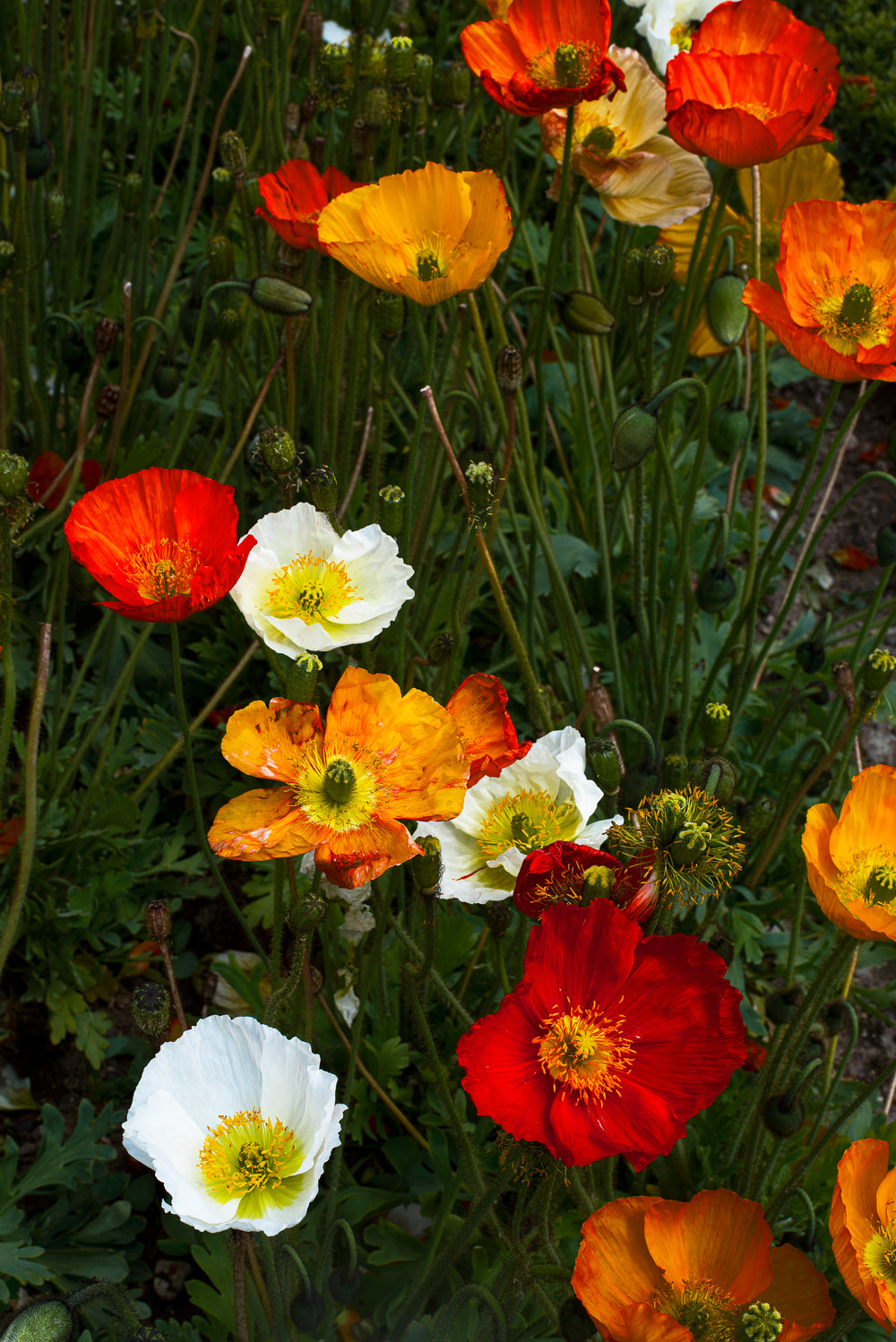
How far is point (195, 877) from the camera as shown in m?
2.04

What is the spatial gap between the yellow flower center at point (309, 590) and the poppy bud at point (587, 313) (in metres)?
0.62

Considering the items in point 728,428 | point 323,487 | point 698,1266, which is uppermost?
point 323,487

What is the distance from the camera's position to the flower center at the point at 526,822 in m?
1.25

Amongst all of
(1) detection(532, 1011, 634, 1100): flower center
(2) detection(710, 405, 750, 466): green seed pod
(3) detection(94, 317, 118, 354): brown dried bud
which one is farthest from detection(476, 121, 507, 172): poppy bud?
(1) detection(532, 1011, 634, 1100): flower center

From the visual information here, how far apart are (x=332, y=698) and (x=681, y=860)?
0.36 m

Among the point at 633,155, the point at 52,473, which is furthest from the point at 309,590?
the point at 52,473

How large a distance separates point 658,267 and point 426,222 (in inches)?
12.0

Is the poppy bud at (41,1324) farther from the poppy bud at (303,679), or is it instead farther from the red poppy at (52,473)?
the red poppy at (52,473)

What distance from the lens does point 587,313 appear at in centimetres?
167

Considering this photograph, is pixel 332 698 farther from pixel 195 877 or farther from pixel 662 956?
pixel 195 877

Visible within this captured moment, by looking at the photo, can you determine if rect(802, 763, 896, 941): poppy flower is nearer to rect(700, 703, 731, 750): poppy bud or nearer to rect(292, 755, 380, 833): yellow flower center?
rect(700, 703, 731, 750): poppy bud

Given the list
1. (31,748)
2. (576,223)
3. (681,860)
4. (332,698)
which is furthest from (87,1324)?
(576,223)

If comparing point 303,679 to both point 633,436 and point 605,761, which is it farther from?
point 633,436

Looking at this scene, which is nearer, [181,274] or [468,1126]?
[468,1126]
